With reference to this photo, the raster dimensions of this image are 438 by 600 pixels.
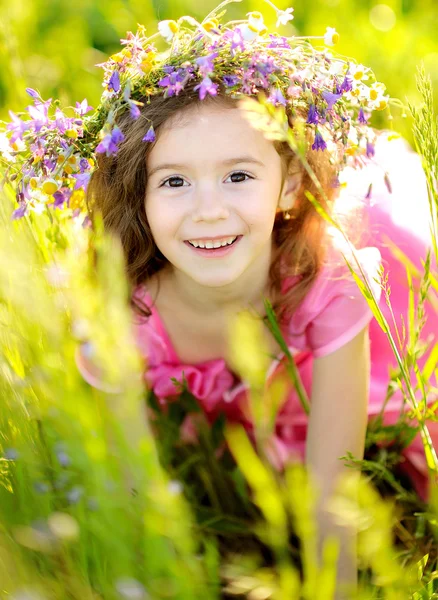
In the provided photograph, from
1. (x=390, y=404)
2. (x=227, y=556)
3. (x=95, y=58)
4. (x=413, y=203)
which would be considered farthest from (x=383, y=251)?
(x=95, y=58)

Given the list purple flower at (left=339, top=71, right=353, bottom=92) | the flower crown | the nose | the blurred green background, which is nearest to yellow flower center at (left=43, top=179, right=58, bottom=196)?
the flower crown

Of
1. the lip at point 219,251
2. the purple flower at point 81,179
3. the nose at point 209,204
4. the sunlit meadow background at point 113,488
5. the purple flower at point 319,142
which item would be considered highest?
the purple flower at point 319,142

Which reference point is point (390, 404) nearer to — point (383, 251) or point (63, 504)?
point (383, 251)

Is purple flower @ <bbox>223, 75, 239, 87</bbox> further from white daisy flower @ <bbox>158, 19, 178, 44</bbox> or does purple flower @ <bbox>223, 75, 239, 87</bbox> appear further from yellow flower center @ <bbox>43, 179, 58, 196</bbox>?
yellow flower center @ <bbox>43, 179, 58, 196</bbox>

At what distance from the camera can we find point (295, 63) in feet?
3.68

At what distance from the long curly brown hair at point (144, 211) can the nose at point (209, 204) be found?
12cm

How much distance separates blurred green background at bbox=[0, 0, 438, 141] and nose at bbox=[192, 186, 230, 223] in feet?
3.96

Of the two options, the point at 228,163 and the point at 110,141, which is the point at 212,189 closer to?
the point at 228,163

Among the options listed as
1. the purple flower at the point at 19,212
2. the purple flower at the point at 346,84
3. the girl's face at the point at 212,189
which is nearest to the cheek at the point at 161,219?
the girl's face at the point at 212,189

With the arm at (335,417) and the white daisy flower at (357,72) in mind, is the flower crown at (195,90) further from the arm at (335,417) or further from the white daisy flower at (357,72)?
the arm at (335,417)

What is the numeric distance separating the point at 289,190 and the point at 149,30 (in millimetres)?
1425

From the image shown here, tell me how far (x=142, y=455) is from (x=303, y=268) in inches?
33.6

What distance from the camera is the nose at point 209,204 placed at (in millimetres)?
1149

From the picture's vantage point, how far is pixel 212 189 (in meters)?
1.15
